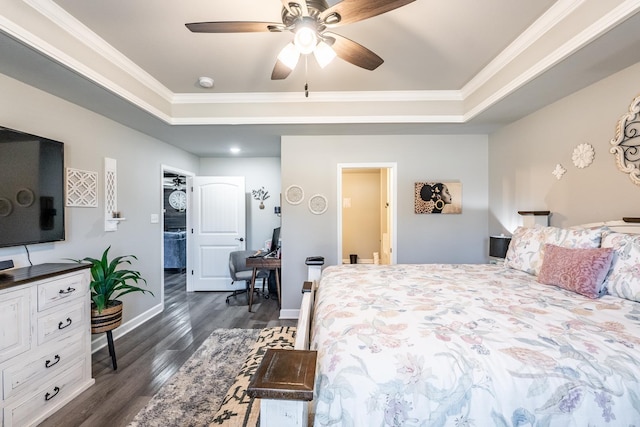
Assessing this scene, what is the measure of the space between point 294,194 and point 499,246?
2.41m

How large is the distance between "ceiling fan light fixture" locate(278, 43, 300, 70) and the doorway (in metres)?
2.91

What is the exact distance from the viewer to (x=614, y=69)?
1.97 meters

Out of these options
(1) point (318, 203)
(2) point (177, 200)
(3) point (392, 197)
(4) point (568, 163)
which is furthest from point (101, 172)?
(2) point (177, 200)

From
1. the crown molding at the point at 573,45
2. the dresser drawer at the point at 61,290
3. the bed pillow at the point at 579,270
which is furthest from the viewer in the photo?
the dresser drawer at the point at 61,290

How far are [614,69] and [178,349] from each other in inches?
169

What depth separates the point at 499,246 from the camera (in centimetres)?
293

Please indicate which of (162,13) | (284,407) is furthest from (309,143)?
(284,407)

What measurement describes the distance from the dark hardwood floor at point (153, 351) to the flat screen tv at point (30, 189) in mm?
1216

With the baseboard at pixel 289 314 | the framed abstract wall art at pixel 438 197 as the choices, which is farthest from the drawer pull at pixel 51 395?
the framed abstract wall art at pixel 438 197

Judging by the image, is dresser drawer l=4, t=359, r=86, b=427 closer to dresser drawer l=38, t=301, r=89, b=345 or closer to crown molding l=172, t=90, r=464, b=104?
dresser drawer l=38, t=301, r=89, b=345

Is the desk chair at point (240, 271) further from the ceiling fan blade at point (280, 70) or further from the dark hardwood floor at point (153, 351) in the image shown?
the ceiling fan blade at point (280, 70)

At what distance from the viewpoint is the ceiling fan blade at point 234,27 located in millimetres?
1475

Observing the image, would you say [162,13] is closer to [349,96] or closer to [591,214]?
[349,96]

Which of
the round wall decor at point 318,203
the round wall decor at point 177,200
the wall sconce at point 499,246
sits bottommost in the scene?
the wall sconce at point 499,246
